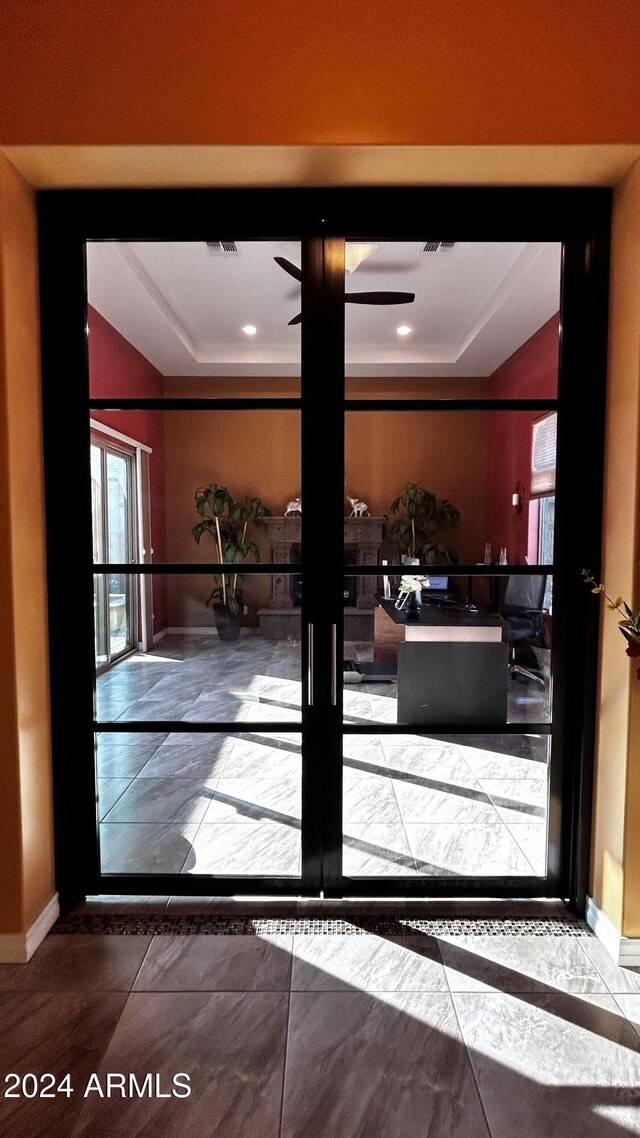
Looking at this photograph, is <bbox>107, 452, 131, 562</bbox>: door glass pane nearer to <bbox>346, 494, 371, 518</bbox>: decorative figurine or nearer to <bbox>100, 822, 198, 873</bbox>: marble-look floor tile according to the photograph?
<bbox>346, 494, 371, 518</bbox>: decorative figurine

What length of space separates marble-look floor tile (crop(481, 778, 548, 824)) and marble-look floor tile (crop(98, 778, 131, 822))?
4.87ft

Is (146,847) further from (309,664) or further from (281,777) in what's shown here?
(309,664)

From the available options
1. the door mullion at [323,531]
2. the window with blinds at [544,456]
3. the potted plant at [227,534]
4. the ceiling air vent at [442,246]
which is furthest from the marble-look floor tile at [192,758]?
the ceiling air vent at [442,246]

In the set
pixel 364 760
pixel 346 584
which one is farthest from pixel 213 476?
pixel 364 760

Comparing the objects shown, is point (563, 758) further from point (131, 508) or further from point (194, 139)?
point (194, 139)

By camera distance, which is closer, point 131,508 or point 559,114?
point 559,114

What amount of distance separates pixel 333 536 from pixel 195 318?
38.9 inches

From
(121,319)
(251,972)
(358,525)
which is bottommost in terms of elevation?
(251,972)

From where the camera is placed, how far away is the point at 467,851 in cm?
231

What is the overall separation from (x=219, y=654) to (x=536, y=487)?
141 cm

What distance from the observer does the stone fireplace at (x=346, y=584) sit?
7.23 feet

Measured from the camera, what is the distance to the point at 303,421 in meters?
2.17

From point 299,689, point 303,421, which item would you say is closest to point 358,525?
point 303,421

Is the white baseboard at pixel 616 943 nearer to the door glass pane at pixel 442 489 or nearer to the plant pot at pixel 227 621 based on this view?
the door glass pane at pixel 442 489
